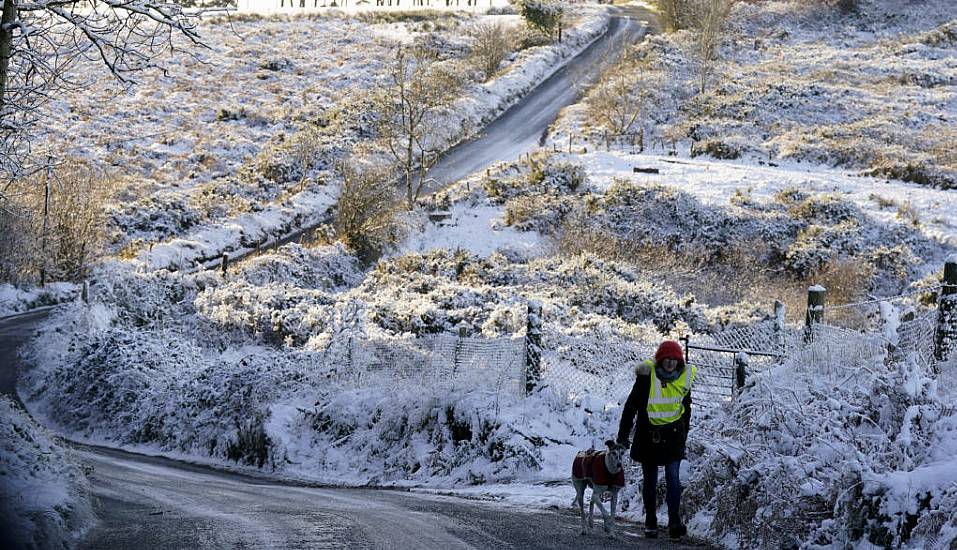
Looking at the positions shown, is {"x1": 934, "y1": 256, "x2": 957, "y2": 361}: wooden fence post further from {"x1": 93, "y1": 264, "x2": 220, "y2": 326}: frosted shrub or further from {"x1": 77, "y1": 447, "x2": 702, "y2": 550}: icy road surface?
{"x1": 93, "y1": 264, "x2": 220, "y2": 326}: frosted shrub

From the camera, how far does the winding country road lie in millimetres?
7828

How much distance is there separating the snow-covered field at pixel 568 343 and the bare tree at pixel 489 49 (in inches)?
851

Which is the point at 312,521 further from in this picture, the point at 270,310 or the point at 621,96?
the point at 621,96

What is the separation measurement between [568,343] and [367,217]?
19.4 metres

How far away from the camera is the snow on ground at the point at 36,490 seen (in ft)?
24.0

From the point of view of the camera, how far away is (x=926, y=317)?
31.8 feet

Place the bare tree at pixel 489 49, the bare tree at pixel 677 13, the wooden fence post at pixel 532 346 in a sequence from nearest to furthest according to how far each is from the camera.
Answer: the wooden fence post at pixel 532 346 → the bare tree at pixel 489 49 → the bare tree at pixel 677 13

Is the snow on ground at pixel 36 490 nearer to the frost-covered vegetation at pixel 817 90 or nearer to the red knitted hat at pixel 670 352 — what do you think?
the red knitted hat at pixel 670 352

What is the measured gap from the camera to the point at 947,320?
34.4 ft

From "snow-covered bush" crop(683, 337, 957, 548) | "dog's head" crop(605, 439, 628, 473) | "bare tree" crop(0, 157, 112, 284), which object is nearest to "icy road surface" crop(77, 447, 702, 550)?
"dog's head" crop(605, 439, 628, 473)

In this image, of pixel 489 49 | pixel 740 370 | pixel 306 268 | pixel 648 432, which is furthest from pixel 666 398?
pixel 489 49

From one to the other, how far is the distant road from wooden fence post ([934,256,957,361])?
3451cm

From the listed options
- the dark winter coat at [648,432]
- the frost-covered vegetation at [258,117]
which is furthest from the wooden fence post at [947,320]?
the frost-covered vegetation at [258,117]

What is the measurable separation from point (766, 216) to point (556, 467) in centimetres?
2623
